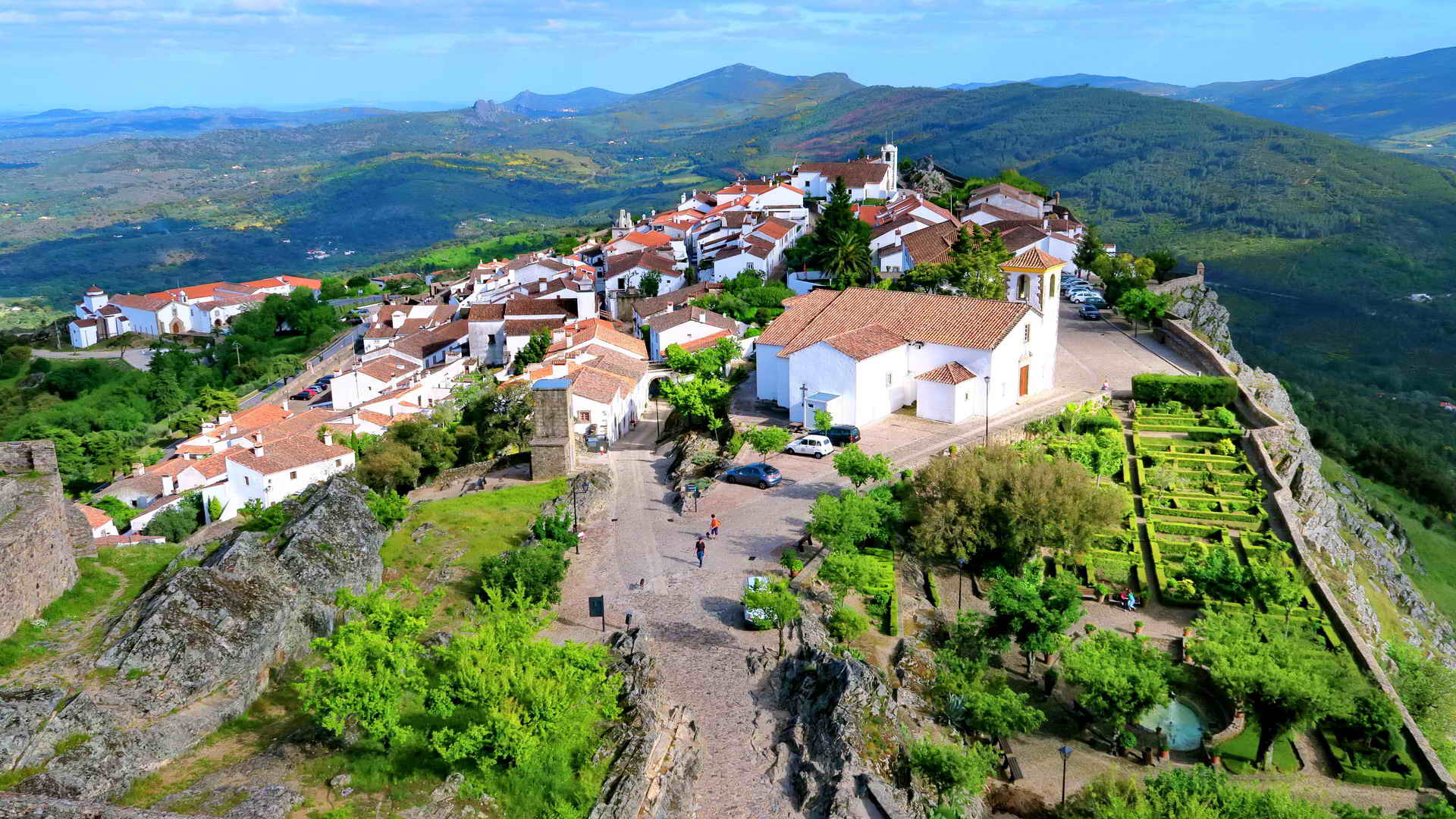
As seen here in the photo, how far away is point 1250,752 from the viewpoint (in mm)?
20453

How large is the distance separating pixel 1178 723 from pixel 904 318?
2031cm

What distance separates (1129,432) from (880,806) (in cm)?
2365

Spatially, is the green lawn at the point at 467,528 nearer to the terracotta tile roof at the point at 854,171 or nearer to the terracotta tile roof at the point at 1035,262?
the terracotta tile roof at the point at 1035,262

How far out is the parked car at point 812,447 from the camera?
3344 centimetres

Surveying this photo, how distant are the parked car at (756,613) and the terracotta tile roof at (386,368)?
1626 inches

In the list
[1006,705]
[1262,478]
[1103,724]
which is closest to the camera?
[1006,705]

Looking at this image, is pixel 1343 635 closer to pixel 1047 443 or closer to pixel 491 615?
pixel 1047 443

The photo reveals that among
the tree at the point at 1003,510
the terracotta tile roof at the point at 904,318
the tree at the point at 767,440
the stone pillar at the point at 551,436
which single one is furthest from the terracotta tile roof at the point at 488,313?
the tree at the point at 1003,510

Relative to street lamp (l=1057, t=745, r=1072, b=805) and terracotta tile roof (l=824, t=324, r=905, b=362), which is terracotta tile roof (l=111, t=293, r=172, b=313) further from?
street lamp (l=1057, t=745, r=1072, b=805)

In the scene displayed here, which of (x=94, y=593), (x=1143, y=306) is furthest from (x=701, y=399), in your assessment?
(x=1143, y=306)

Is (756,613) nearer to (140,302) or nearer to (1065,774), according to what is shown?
(1065,774)

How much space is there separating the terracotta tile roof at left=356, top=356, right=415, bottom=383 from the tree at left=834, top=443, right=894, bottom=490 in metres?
37.0

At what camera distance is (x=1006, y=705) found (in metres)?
19.6

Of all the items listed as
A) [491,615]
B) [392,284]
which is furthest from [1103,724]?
[392,284]
